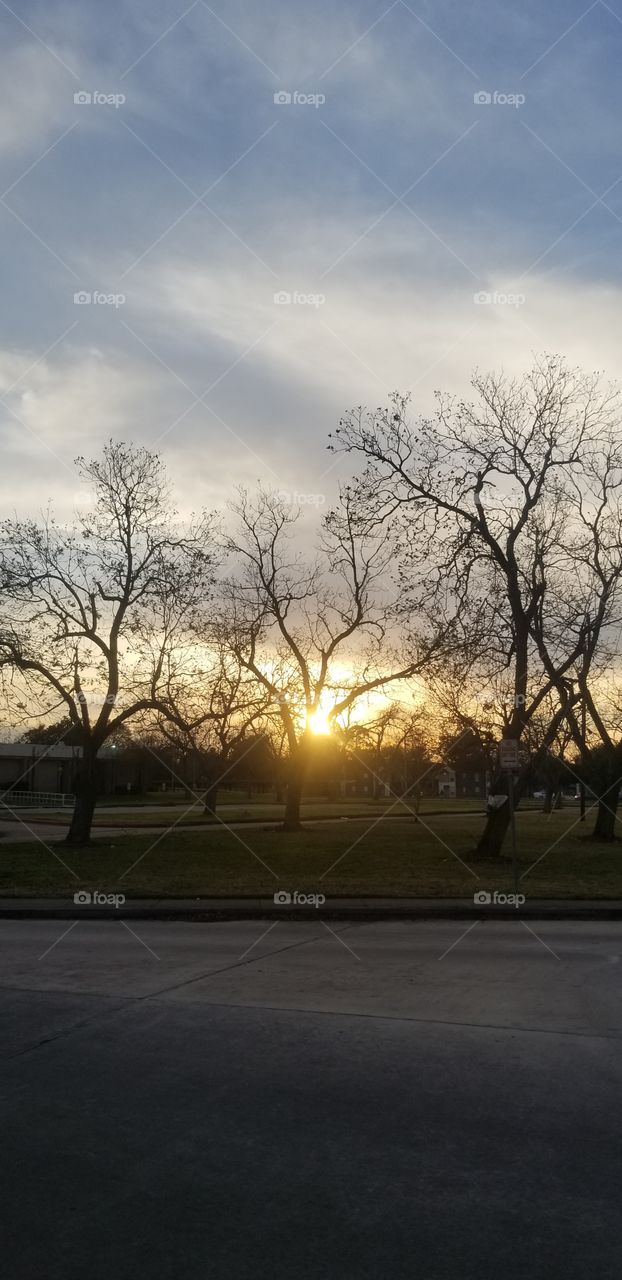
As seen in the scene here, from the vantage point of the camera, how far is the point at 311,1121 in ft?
18.3

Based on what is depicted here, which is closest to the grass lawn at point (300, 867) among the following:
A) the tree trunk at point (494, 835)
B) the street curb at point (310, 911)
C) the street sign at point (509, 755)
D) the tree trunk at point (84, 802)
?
the tree trunk at point (494, 835)

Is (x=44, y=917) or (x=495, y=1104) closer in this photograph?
(x=495, y=1104)

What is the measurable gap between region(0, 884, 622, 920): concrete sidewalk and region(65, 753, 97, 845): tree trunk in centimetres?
1392

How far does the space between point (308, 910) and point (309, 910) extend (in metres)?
0.02

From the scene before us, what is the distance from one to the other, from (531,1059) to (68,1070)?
10.3 feet

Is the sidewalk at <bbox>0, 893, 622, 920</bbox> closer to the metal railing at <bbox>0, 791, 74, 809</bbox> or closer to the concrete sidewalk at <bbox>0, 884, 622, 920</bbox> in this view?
the concrete sidewalk at <bbox>0, 884, 622, 920</bbox>

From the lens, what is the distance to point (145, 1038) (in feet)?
24.1

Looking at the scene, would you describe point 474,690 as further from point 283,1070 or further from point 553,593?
point 283,1070

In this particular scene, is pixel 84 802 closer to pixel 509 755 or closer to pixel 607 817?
pixel 509 755

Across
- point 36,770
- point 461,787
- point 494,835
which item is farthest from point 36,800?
point 461,787

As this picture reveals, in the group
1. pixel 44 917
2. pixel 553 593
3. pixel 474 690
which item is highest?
pixel 553 593

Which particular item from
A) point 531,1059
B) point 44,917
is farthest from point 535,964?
point 44,917

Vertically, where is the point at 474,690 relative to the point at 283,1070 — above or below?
above

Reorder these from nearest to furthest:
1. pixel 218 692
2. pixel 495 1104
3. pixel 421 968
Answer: pixel 495 1104 < pixel 421 968 < pixel 218 692
